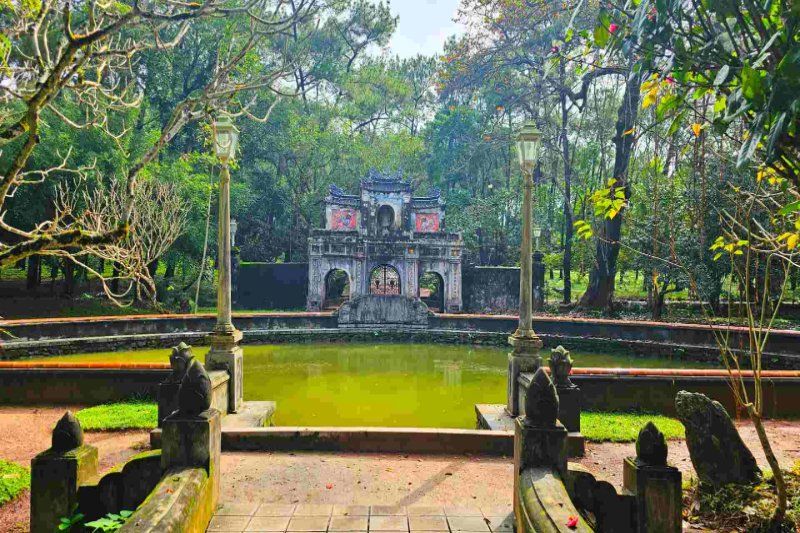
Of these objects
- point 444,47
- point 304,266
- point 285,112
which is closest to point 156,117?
point 285,112

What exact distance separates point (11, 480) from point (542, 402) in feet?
17.8

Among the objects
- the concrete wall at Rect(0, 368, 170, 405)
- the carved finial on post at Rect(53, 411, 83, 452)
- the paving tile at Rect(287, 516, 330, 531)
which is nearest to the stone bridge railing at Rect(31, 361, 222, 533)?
the carved finial on post at Rect(53, 411, 83, 452)

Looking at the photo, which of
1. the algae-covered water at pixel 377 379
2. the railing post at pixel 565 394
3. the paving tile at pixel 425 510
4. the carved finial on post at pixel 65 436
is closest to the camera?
the carved finial on post at pixel 65 436

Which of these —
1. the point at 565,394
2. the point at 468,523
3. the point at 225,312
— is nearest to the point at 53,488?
the point at 468,523

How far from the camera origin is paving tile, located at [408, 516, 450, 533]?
4036 mm

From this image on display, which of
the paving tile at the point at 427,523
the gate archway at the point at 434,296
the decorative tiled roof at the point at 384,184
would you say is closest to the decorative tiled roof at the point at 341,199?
the decorative tiled roof at the point at 384,184

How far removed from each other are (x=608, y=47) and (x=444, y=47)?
28880 millimetres

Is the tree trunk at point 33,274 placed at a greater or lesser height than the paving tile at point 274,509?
greater

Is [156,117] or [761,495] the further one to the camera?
[156,117]

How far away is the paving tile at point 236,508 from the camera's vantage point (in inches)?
167

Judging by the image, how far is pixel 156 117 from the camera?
24.1 meters

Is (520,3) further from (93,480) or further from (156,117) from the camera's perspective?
(93,480)

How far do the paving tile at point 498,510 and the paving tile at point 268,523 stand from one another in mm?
1690

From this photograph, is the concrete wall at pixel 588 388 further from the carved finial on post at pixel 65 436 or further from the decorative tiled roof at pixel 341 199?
the decorative tiled roof at pixel 341 199
